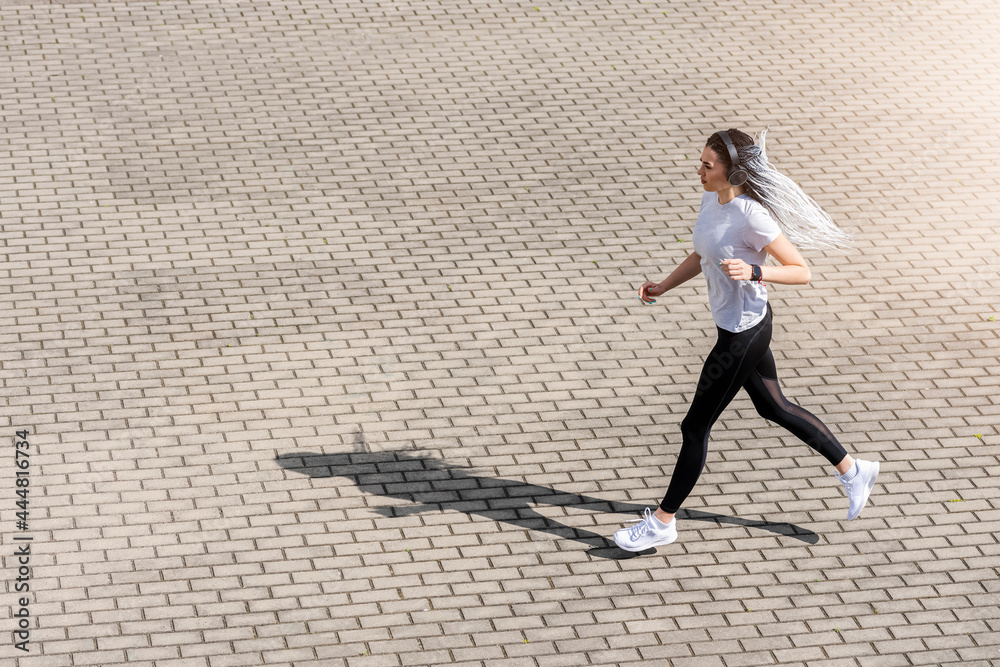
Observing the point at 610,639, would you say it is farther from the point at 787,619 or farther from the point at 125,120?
the point at 125,120

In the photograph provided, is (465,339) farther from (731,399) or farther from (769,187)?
(769,187)

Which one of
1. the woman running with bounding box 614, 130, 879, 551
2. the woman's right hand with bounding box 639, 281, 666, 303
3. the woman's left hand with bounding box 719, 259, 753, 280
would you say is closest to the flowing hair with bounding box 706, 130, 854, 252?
the woman running with bounding box 614, 130, 879, 551

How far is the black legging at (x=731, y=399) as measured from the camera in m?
5.82

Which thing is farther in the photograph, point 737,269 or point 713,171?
point 713,171

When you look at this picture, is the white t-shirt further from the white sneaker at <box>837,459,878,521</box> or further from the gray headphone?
the white sneaker at <box>837,459,878,521</box>

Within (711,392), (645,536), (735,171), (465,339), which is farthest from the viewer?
(465,339)

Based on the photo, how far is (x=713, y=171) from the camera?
18.3 ft

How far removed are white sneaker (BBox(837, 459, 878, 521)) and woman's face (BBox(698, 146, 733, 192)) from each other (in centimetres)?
178

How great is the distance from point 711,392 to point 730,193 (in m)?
1.01

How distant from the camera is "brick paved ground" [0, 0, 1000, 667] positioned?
229 inches

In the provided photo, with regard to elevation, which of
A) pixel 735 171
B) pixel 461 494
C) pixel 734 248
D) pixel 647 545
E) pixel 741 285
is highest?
pixel 735 171

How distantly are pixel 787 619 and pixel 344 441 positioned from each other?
8.71 feet

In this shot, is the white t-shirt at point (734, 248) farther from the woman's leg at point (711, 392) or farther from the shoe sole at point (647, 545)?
the shoe sole at point (647, 545)

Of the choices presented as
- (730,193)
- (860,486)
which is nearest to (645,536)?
(860,486)
